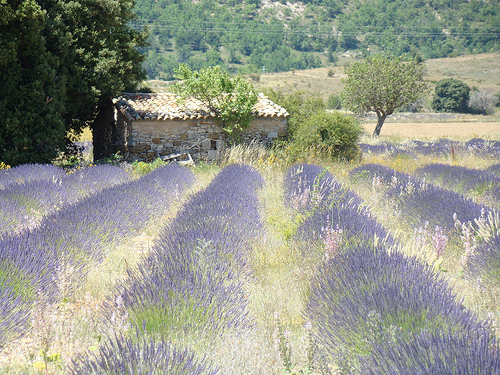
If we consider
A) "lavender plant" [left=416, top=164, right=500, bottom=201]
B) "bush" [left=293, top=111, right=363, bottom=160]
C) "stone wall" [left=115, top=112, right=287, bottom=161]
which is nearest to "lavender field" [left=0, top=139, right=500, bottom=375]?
"lavender plant" [left=416, top=164, right=500, bottom=201]

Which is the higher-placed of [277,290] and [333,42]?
[333,42]

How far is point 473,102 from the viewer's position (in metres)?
45.6

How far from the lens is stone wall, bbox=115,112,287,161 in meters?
13.4

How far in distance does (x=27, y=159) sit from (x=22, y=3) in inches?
159

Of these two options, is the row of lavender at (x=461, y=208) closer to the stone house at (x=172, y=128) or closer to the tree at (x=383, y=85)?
the stone house at (x=172, y=128)

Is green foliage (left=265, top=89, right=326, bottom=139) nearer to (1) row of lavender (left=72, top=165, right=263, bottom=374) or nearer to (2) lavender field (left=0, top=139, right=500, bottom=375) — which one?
(2) lavender field (left=0, top=139, right=500, bottom=375)

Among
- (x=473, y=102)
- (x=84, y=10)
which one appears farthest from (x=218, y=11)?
(x=84, y=10)

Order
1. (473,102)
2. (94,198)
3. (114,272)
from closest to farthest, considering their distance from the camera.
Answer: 1. (114,272)
2. (94,198)
3. (473,102)

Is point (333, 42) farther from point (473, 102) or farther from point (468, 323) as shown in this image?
point (468, 323)

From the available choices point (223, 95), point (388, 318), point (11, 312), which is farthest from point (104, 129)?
point (388, 318)

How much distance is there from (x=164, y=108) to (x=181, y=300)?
12545 millimetres

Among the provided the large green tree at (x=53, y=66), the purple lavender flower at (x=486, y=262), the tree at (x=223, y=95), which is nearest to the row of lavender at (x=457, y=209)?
the purple lavender flower at (x=486, y=262)

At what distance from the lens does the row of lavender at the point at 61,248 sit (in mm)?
2576

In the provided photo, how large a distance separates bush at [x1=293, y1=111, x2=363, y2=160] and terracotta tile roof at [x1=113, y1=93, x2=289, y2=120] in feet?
6.63
